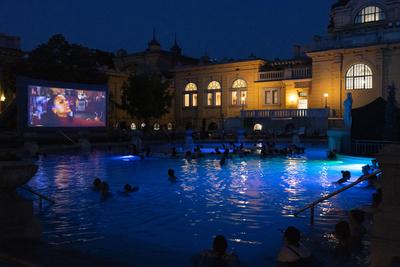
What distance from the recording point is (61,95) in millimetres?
39781

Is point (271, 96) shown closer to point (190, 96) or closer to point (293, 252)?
point (190, 96)

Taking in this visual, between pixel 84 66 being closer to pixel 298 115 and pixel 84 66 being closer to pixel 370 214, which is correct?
pixel 298 115

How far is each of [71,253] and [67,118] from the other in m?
36.2

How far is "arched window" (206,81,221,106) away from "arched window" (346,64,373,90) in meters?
19.7

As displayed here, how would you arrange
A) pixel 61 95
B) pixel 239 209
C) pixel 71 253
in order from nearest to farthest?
pixel 71 253 < pixel 239 209 < pixel 61 95

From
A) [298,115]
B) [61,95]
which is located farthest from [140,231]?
[298,115]

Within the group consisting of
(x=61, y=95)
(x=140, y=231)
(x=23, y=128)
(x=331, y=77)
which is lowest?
(x=140, y=231)

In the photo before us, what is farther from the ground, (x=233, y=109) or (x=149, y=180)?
(x=233, y=109)

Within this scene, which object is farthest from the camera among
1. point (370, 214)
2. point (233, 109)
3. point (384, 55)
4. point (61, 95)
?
point (233, 109)

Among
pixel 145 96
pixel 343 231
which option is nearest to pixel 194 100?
pixel 145 96

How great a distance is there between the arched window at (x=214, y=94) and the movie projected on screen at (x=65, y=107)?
834 inches

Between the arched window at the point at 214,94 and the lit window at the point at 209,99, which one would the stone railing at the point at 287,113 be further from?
the lit window at the point at 209,99

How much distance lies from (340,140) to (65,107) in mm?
26657

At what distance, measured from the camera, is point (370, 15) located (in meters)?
49.9
